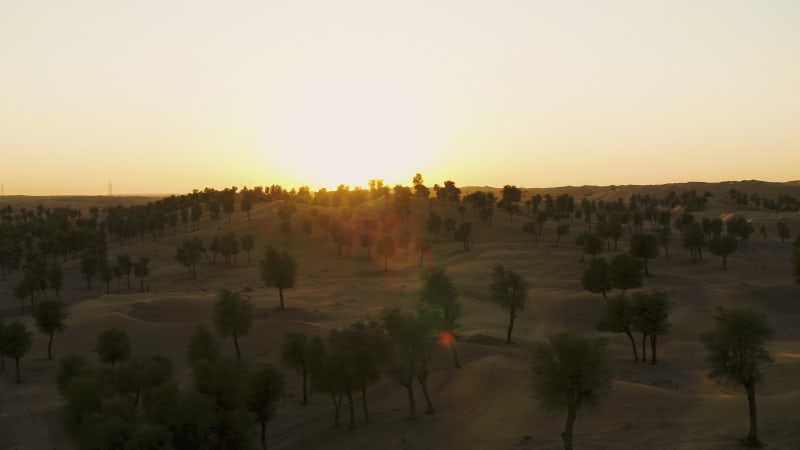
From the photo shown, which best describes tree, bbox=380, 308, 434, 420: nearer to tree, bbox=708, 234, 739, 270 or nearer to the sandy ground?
the sandy ground

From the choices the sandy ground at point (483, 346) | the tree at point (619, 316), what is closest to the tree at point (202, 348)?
the sandy ground at point (483, 346)

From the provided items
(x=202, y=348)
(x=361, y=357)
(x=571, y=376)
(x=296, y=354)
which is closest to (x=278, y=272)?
(x=202, y=348)

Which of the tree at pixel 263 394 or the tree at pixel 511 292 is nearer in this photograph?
the tree at pixel 263 394

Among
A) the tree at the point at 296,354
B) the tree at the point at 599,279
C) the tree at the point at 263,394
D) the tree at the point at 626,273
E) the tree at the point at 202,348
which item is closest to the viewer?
the tree at the point at 263,394

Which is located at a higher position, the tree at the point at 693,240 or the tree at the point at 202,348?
the tree at the point at 693,240

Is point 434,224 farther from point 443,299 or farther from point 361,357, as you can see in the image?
point 361,357

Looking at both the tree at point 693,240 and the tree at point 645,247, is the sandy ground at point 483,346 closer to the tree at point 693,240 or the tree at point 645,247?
the tree at point 693,240
